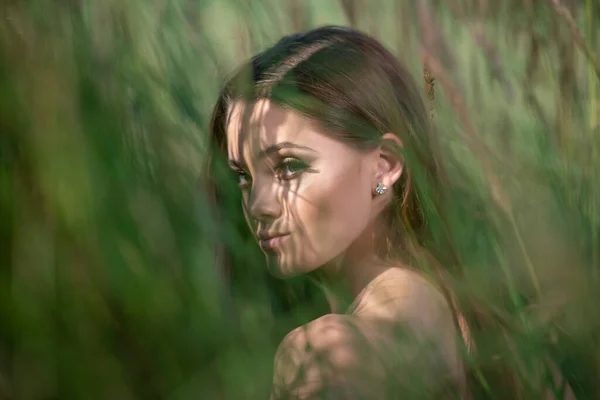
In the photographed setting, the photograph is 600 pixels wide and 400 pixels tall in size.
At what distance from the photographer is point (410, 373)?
689mm

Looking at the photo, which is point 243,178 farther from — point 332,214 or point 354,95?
point 354,95

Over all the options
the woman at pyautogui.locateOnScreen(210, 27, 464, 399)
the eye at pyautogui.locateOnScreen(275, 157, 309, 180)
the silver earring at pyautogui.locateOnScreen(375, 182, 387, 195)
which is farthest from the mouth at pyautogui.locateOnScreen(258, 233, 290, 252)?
the silver earring at pyautogui.locateOnScreen(375, 182, 387, 195)

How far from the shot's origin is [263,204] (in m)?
1.02

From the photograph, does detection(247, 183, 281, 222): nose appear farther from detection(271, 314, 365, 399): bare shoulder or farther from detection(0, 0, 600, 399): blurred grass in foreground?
detection(271, 314, 365, 399): bare shoulder

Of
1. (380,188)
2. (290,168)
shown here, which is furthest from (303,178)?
(380,188)

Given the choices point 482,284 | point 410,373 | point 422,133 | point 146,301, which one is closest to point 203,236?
point 146,301

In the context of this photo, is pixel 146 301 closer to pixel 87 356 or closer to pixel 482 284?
pixel 87 356

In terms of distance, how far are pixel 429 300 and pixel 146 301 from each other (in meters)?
0.69

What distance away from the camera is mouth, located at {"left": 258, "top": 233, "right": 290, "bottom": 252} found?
37.3 inches

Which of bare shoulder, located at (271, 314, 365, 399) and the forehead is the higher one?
the forehead

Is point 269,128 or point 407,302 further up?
point 269,128

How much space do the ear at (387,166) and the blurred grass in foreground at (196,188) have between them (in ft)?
0.48

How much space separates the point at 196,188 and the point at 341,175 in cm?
52

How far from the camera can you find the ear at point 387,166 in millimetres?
1250
